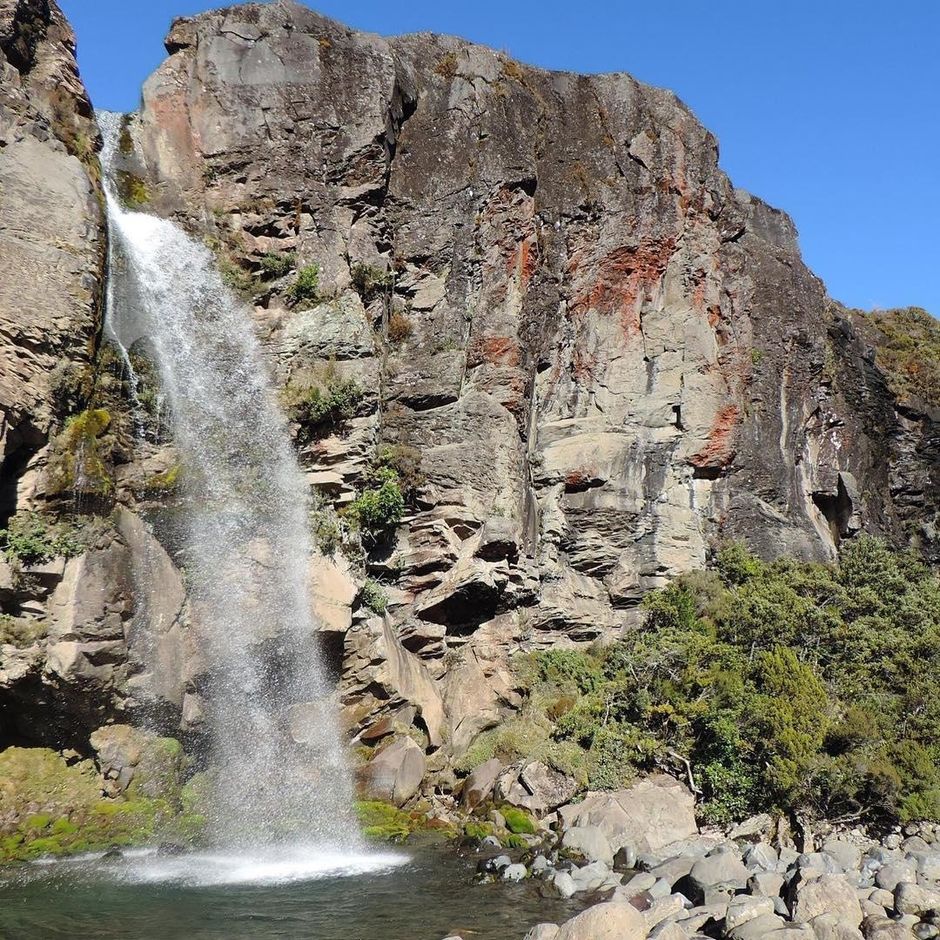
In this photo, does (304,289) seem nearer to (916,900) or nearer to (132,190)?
(132,190)

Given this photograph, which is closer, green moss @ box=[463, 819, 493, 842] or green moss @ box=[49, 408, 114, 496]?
green moss @ box=[49, 408, 114, 496]

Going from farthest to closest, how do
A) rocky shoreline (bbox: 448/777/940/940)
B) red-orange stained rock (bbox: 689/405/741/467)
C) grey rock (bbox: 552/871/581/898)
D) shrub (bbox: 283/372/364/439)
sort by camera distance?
red-orange stained rock (bbox: 689/405/741/467) → shrub (bbox: 283/372/364/439) → grey rock (bbox: 552/871/581/898) → rocky shoreline (bbox: 448/777/940/940)

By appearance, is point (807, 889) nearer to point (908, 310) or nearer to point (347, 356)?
point (347, 356)

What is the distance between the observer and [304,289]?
2445 centimetres

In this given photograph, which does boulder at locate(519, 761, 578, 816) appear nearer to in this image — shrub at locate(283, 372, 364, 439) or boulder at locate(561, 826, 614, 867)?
boulder at locate(561, 826, 614, 867)

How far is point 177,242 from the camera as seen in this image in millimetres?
23875

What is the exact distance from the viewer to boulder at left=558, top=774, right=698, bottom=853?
17.5 m

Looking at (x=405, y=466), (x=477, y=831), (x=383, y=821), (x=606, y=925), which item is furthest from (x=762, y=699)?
(x=405, y=466)

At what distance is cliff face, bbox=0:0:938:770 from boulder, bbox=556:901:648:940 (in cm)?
1012

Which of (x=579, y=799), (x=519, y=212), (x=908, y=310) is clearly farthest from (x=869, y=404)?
(x=579, y=799)

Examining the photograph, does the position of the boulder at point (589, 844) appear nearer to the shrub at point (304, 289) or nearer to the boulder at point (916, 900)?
the boulder at point (916, 900)

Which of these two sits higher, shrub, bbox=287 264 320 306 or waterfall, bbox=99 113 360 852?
shrub, bbox=287 264 320 306

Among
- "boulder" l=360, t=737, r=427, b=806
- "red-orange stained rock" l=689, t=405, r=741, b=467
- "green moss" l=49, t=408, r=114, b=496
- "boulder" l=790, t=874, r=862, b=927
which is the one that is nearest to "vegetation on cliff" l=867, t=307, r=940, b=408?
"red-orange stained rock" l=689, t=405, r=741, b=467

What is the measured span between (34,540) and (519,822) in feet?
38.6
